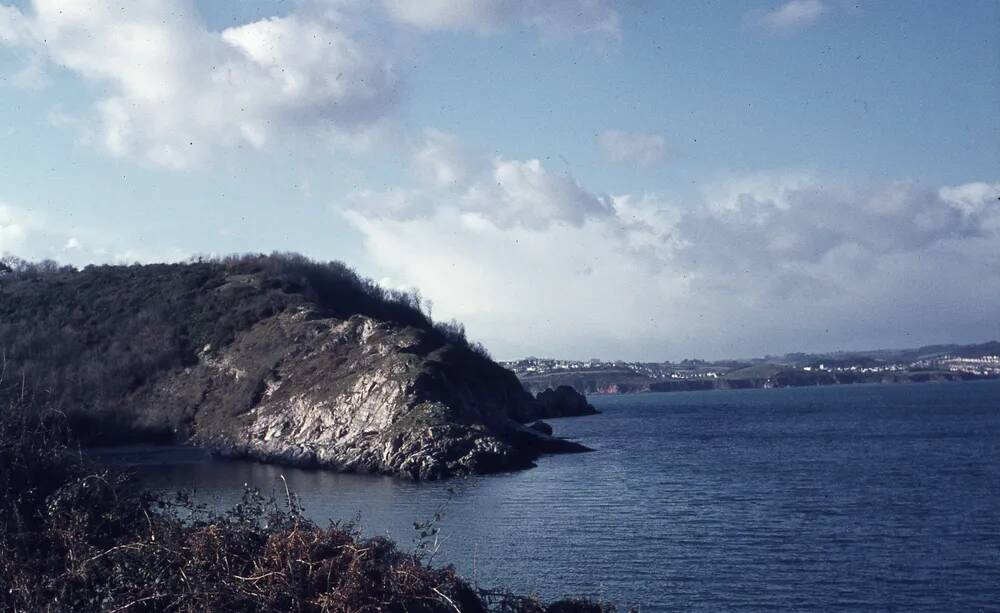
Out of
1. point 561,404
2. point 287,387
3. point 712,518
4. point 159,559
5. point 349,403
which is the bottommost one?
point 712,518

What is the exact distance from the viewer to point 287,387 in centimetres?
6328

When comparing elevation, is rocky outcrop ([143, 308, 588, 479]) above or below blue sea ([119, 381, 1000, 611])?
above

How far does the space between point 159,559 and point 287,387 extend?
5575cm

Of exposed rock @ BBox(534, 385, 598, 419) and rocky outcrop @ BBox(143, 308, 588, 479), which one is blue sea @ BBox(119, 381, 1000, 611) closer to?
rocky outcrop @ BBox(143, 308, 588, 479)

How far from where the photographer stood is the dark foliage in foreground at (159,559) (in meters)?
8.51

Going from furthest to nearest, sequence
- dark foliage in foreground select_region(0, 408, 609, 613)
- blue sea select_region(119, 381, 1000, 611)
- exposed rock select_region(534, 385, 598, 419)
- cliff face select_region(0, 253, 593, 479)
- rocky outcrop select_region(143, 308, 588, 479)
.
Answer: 1. exposed rock select_region(534, 385, 598, 419)
2. cliff face select_region(0, 253, 593, 479)
3. rocky outcrop select_region(143, 308, 588, 479)
4. blue sea select_region(119, 381, 1000, 611)
5. dark foliage in foreground select_region(0, 408, 609, 613)

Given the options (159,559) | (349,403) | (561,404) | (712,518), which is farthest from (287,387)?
(561,404)

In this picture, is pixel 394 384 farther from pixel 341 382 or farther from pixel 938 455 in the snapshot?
pixel 938 455

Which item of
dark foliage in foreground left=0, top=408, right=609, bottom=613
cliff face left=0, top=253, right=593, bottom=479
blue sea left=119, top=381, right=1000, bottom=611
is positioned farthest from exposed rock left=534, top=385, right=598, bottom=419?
dark foliage in foreground left=0, top=408, right=609, bottom=613

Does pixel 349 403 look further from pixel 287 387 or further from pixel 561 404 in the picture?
pixel 561 404

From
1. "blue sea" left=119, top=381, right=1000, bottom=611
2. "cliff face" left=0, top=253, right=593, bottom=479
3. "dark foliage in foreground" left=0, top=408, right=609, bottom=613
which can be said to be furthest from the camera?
"cliff face" left=0, top=253, right=593, bottom=479

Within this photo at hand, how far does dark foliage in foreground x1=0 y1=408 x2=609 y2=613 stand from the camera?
27.9 ft

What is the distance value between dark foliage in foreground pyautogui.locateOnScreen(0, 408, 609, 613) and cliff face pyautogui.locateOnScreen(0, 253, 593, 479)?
37620 millimetres

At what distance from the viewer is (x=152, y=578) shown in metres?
8.63
